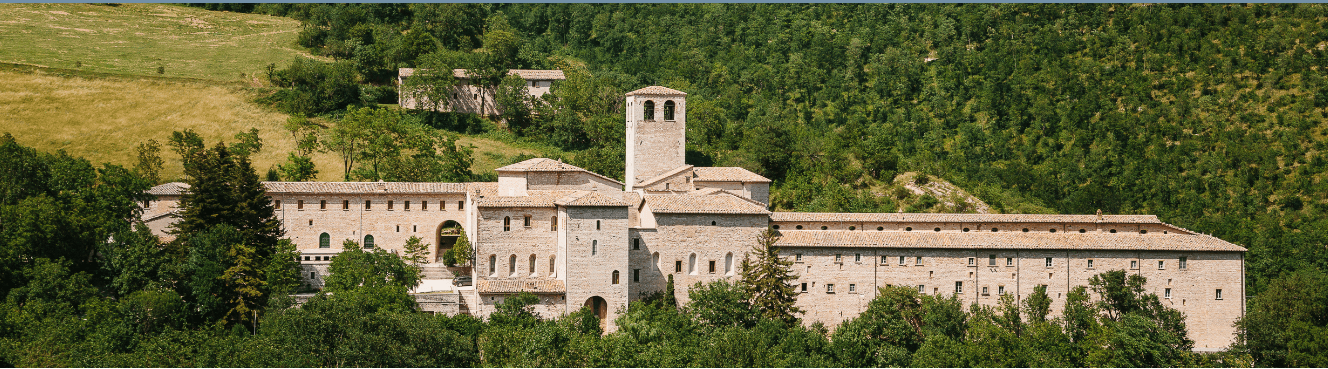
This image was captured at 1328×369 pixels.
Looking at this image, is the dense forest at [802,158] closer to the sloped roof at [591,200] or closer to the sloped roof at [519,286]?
the sloped roof at [519,286]

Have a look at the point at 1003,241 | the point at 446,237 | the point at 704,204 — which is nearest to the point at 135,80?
the point at 446,237

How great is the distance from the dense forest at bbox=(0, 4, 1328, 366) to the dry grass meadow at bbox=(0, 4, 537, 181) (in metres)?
3.77

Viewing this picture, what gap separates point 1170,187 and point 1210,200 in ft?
9.12

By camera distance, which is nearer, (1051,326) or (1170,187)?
(1051,326)

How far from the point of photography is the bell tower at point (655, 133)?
206 ft

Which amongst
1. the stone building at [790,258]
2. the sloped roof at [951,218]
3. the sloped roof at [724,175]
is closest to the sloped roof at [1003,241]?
the stone building at [790,258]

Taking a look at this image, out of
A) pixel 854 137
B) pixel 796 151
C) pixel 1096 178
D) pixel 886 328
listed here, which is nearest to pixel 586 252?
pixel 886 328

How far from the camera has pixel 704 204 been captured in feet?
160

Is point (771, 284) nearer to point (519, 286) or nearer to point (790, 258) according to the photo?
point (790, 258)

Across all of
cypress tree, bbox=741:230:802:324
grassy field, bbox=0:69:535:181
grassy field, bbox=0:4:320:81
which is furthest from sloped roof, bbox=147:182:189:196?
grassy field, bbox=0:4:320:81

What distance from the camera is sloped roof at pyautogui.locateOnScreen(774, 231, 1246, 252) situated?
4800 centimetres

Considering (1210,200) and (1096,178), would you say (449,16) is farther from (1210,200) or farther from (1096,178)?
(1210,200)

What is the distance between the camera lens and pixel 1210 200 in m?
82.2

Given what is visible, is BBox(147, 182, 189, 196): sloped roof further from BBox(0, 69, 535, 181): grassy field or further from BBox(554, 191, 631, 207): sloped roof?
BBox(554, 191, 631, 207): sloped roof
